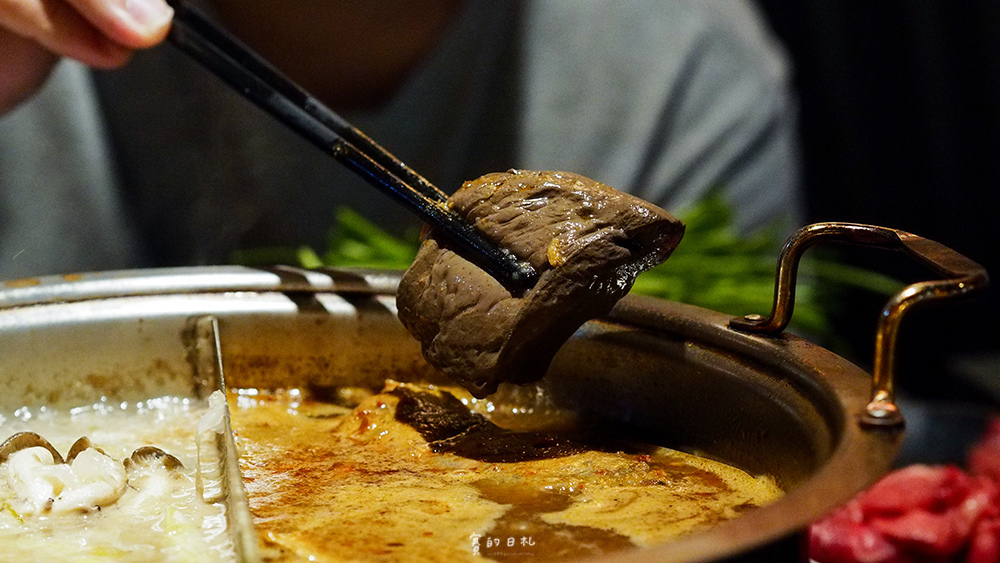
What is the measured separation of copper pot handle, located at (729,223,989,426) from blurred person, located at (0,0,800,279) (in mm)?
2976

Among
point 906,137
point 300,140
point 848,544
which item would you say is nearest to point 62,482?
point 848,544

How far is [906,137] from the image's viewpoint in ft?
18.2

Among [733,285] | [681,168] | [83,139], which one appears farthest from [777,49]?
[83,139]

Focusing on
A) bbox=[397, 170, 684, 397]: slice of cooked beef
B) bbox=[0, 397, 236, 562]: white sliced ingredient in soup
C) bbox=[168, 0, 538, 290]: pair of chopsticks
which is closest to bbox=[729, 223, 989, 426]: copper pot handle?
bbox=[397, 170, 684, 397]: slice of cooked beef

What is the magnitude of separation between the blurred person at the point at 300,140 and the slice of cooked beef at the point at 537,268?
105 inches

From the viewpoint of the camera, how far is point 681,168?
4.73 m

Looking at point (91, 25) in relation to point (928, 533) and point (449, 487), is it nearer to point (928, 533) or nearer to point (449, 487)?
point (449, 487)

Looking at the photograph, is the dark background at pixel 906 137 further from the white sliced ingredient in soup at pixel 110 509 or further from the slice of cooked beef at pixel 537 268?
the white sliced ingredient in soup at pixel 110 509

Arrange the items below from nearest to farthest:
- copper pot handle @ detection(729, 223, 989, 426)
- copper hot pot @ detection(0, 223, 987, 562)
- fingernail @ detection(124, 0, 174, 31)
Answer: copper pot handle @ detection(729, 223, 989, 426)
copper hot pot @ detection(0, 223, 987, 562)
fingernail @ detection(124, 0, 174, 31)

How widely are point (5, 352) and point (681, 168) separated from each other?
3.42m

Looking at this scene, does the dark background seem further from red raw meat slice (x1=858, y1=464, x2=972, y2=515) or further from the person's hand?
the person's hand

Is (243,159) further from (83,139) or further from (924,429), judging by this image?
(924,429)

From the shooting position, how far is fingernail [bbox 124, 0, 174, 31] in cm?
207

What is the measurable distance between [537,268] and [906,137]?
15.3ft
